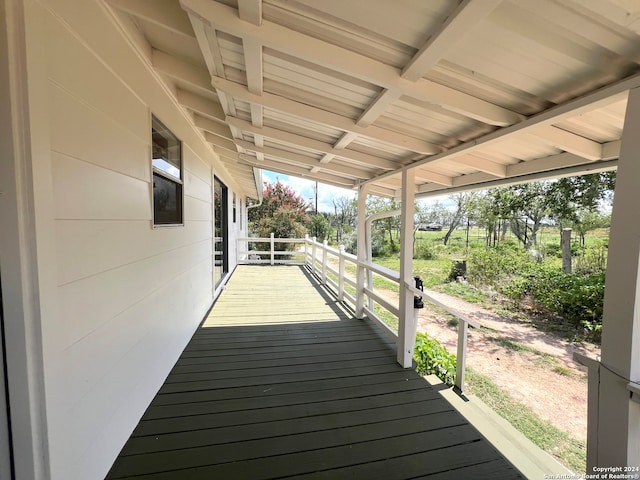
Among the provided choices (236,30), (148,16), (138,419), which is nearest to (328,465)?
(138,419)

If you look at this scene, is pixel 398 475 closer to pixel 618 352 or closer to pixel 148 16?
pixel 618 352

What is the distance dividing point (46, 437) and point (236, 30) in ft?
5.65

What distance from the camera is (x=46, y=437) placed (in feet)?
3.19

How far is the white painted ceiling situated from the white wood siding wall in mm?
332

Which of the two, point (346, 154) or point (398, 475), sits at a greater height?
point (346, 154)

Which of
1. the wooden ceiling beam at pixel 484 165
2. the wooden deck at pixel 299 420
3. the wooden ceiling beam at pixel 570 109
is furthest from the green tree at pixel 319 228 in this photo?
the wooden ceiling beam at pixel 570 109

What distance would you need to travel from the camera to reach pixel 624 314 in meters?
0.99

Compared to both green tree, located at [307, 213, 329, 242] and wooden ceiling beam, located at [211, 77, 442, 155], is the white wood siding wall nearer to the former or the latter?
wooden ceiling beam, located at [211, 77, 442, 155]

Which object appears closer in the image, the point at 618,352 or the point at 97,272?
the point at 618,352

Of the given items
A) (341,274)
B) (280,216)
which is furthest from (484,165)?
(280,216)

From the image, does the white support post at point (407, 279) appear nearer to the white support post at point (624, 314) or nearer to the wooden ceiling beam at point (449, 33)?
the wooden ceiling beam at point (449, 33)

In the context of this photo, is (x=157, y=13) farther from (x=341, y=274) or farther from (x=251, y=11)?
(x=341, y=274)

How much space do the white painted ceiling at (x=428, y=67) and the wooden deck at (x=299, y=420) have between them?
6.05ft

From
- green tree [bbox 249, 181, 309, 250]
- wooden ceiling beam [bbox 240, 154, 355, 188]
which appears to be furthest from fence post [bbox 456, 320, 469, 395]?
green tree [bbox 249, 181, 309, 250]
